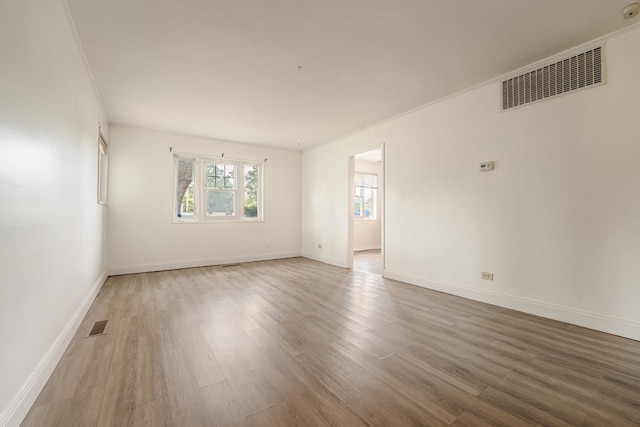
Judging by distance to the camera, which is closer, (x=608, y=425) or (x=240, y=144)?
(x=608, y=425)

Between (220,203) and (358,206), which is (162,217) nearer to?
(220,203)

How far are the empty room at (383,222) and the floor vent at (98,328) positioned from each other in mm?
25

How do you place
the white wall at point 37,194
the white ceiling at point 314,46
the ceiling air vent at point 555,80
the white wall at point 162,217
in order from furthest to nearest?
1. the white wall at point 162,217
2. the ceiling air vent at point 555,80
3. the white ceiling at point 314,46
4. the white wall at point 37,194

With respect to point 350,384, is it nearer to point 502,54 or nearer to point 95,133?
point 502,54

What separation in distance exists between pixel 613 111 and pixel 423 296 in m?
2.67

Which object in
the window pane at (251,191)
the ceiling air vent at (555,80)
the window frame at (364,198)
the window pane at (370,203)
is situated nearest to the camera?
the ceiling air vent at (555,80)

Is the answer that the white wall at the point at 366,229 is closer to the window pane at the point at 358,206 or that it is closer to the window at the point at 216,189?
the window pane at the point at 358,206

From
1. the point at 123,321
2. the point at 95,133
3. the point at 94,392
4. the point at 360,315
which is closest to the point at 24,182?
the point at 94,392

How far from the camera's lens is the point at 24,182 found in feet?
4.84

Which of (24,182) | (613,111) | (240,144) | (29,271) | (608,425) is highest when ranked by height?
(240,144)

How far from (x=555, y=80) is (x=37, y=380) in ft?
16.2

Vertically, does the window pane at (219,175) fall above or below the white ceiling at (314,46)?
below

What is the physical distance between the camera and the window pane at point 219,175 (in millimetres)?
5791

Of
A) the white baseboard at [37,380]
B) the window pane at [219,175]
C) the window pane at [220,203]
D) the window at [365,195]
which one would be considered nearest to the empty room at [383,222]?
the white baseboard at [37,380]
